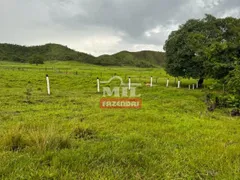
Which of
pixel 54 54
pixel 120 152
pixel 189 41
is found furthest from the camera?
pixel 54 54

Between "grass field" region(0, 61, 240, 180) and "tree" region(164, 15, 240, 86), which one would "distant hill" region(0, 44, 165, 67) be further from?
"grass field" region(0, 61, 240, 180)

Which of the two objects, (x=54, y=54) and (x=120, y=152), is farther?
(x=54, y=54)

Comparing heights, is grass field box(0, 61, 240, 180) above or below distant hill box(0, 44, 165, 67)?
below

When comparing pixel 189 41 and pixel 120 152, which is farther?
pixel 189 41

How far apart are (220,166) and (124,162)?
1.67 metres

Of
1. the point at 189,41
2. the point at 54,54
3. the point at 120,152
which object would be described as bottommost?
the point at 120,152

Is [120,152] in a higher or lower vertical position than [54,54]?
lower

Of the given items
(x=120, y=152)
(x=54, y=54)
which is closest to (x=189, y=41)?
(x=120, y=152)

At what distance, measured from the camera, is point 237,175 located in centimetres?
326

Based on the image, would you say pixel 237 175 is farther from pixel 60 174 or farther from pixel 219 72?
pixel 219 72

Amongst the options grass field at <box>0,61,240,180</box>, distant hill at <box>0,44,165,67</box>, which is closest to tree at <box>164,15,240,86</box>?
grass field at <box>0,61,240,180</box>

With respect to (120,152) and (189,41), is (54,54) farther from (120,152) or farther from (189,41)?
(120,152)

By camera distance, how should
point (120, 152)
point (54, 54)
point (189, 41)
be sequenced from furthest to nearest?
point (54, 54), point (189, 41), point (120, 152)

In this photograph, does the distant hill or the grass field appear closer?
the grass field
